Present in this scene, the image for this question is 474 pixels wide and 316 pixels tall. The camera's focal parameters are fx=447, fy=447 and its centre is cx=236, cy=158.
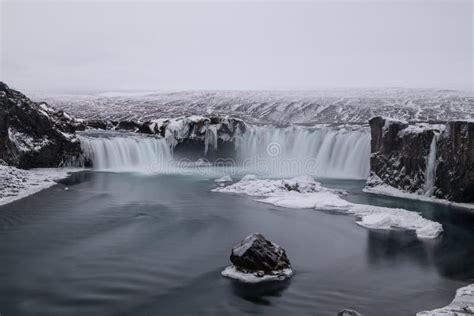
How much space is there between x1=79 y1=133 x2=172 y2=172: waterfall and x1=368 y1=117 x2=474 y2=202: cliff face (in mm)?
18814

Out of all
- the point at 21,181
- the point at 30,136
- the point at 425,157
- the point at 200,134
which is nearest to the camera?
the point at 425,157

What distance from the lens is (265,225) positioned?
19031mm

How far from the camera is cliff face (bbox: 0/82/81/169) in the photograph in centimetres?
2991

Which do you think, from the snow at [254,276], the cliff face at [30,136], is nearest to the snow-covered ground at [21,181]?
the cliff face at [30,136]

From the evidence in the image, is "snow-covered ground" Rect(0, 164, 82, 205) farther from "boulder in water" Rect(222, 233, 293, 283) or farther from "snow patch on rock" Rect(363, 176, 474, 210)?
"snow patch on rock" Rect(363, 176, 474, 210)

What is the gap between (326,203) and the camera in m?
22.9

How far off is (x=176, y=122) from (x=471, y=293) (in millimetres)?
33426

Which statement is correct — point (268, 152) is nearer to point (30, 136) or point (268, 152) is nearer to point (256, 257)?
point (30, 136)

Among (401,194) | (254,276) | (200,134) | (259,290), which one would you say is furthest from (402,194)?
(200,134)

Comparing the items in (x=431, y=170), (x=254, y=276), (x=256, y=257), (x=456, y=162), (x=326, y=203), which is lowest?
(x=326, y=203)

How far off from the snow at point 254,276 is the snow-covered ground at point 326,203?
7.27 m

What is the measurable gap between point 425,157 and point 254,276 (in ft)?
57.5

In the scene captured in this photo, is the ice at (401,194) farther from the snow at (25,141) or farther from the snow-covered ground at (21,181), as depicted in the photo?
the snow at (25,141)

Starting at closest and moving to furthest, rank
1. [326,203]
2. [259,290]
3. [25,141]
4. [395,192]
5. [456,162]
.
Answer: [259,290]
[326,203]
[456,162]
[395,192]
[25,141]
